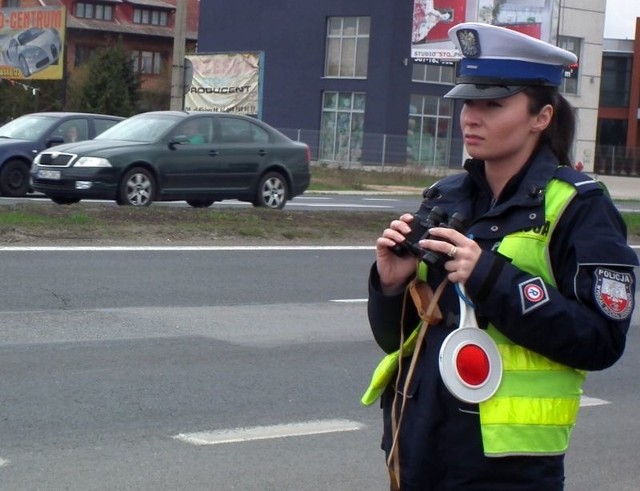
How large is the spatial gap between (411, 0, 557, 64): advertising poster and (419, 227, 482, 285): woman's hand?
46476 mm

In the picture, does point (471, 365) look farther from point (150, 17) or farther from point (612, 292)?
point (150, 17)

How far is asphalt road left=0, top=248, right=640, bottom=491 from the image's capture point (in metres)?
6.20

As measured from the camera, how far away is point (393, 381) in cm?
320

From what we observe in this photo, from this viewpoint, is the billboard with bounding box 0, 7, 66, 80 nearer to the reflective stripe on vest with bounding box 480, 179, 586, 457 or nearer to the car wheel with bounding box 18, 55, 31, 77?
the car wheel with bounding box 18, 55, 31, 77

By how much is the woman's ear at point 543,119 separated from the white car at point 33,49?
43842 mm

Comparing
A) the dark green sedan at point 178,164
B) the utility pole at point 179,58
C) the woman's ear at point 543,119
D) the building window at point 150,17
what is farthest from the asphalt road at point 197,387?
the building window at point 150,17

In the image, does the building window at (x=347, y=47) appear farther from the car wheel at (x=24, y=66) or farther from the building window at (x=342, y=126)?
the car wheel at (x=24, y=66)

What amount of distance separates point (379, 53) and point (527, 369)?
2036 inches

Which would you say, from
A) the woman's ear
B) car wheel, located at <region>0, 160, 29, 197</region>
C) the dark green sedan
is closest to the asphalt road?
the woman's ear

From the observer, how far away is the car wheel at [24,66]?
4712 cm

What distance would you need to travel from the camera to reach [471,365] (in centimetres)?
281

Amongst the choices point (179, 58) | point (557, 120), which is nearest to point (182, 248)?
point (557, 120)

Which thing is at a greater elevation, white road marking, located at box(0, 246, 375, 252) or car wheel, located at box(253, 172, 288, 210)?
car wheel, located at box(253, 172, 288, 210)

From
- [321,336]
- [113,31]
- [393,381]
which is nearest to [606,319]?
[393,381]
